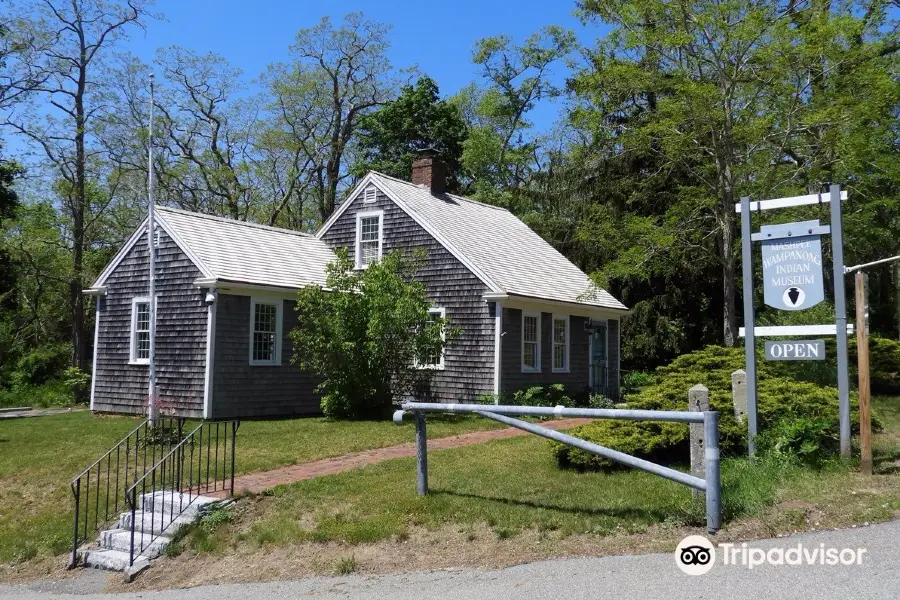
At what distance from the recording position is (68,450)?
43.4 feet

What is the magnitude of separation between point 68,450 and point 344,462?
5479 millimetres

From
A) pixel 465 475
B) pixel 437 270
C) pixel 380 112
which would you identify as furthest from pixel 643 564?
pixel 380 112

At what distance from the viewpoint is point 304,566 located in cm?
698

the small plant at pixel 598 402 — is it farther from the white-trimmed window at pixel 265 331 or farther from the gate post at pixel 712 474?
the gate post at pixel 712 474

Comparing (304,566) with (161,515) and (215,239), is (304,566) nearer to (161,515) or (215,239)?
(161,515)

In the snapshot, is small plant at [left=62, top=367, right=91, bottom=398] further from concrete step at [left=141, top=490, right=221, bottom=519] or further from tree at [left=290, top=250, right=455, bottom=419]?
concrete step at [left=141, top=490, right=221, bottom=519]

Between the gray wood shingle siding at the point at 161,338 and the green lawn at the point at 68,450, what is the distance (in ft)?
3.65

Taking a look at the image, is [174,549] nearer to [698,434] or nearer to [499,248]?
[698,434]

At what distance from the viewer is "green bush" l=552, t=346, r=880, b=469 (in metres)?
9.12

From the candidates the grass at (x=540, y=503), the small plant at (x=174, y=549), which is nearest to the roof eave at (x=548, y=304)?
the grass at (x=540, y=503)

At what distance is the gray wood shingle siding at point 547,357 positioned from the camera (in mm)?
18422

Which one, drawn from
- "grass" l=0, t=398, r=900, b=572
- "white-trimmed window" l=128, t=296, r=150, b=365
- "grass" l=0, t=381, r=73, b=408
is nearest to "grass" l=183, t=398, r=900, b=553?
"grass" l=0, t=398, r=900, b=572

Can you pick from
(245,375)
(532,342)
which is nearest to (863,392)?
(532,342)

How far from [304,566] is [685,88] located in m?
14.8
